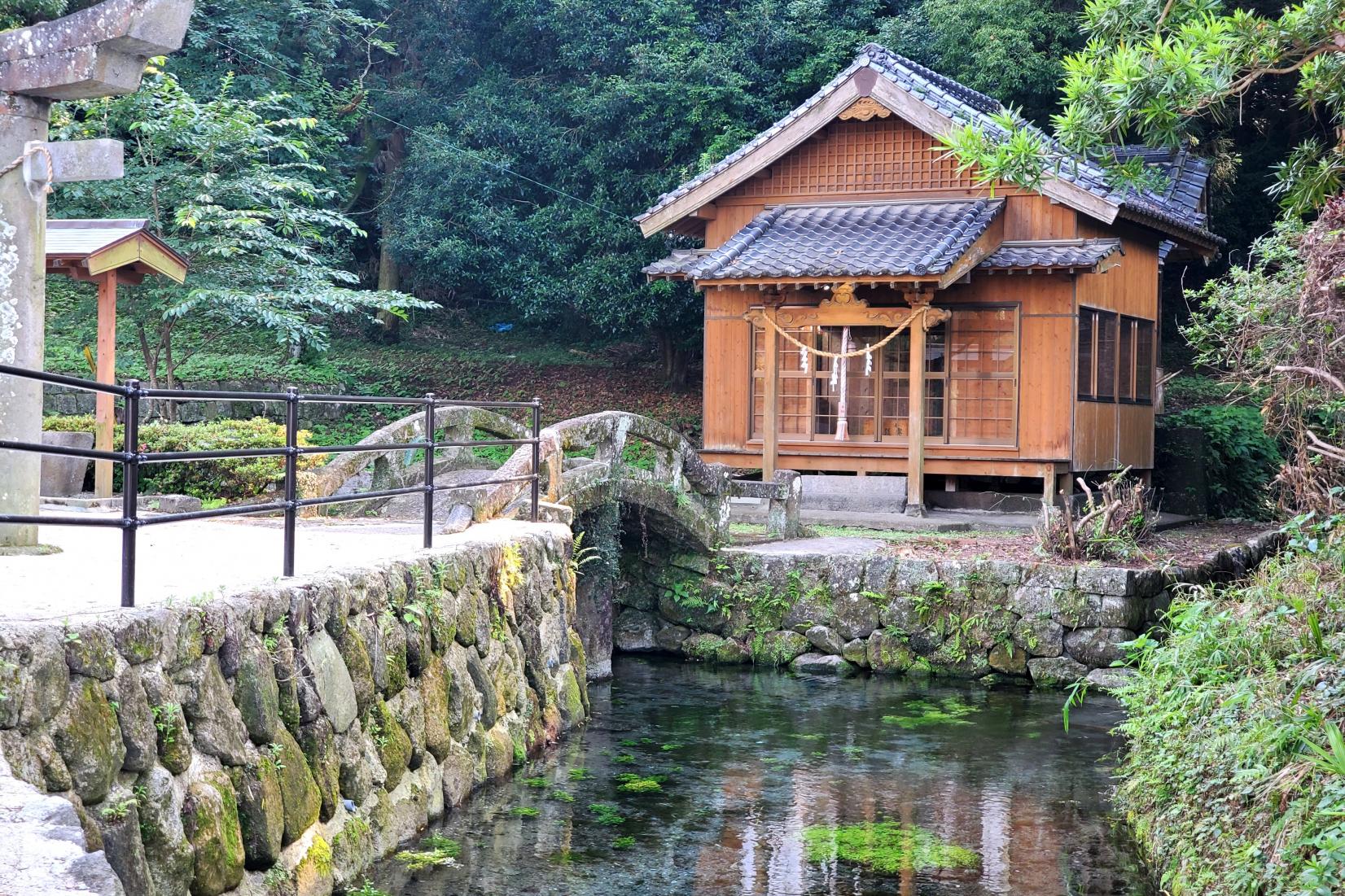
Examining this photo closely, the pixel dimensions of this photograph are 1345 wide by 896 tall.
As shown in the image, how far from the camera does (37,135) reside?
281 inches

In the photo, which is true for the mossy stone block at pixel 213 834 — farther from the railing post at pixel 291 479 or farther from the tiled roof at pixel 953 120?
the tiled roof at pixel 953 120

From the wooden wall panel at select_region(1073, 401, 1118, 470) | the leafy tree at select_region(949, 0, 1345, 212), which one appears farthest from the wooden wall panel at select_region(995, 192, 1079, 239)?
the leafy tree at select_region(949, 0, 1345, 212)

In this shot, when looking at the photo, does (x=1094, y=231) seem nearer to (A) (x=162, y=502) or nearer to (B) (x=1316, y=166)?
(B) (x=1316, y=166)

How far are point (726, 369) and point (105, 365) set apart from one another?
8595mm

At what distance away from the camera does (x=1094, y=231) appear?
17062 millimetres

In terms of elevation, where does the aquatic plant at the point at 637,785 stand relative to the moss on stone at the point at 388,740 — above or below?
below

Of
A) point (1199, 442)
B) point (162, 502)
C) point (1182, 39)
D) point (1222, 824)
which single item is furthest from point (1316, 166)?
point (1199, 442)

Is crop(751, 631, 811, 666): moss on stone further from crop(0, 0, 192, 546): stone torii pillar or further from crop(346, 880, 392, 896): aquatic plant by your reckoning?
crop(0, 0, 192, 546): stone torii pillar

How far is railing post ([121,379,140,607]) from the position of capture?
16.4 feet

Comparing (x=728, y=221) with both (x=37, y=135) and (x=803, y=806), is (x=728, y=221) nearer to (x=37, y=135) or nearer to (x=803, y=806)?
(x=803, y=806)

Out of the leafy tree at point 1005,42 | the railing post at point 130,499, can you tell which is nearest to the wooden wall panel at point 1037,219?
the leafy tree at point 1005,42

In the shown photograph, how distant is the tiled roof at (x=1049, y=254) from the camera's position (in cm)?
1563

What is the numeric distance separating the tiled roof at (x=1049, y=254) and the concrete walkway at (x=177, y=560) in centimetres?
874

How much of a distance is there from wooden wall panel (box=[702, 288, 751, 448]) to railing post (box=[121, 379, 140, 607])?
13142mm
